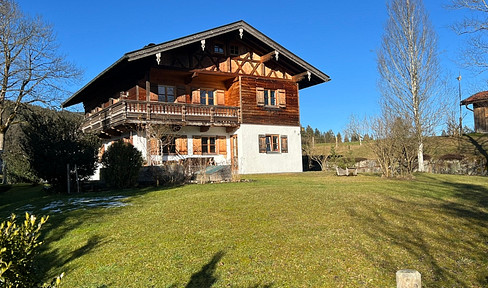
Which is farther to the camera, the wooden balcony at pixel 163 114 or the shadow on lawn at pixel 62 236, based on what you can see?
the wooden balcony at pixel 163 114

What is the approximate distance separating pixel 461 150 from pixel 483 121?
25.0ft

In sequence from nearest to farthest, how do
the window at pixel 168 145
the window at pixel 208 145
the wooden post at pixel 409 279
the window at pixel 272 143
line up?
the wooden post at pixel 409 279
the window at pixel 168 145
the window at pixel 208 145
the window at pixel 272 143

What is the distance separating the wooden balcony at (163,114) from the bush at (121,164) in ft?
16.6

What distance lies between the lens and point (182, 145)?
23875 millimetres

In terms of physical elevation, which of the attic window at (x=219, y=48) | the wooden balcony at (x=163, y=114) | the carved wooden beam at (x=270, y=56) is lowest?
the wooden balcony at (x=163, y=114)

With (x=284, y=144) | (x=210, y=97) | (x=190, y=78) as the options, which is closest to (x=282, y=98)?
(x=284, y=144)

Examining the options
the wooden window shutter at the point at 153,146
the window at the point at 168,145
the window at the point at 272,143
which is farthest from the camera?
the window at the point at 272,143

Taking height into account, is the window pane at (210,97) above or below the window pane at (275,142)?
above

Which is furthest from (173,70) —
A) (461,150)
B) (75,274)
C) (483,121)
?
(483,121)

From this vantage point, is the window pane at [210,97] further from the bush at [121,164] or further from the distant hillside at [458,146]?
the distant hillside at [458,146]

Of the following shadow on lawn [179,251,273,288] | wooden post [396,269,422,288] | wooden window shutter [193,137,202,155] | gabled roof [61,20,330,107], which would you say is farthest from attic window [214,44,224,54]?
wooden post [396,269,422,288]

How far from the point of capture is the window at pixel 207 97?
25.6m

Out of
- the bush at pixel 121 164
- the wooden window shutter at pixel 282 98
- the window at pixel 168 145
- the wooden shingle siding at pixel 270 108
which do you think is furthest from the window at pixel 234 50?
the bush at pixel 121 164

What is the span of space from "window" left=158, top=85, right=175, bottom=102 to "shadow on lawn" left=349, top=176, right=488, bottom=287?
1674 cm
